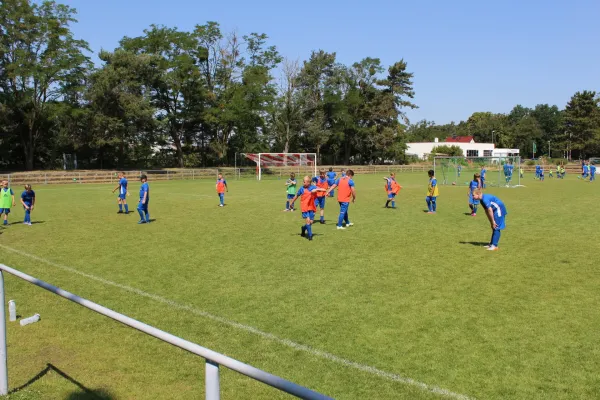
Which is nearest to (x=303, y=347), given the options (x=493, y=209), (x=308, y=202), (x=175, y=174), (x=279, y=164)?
(x=493, y=209)

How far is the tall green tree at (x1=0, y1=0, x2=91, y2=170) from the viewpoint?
47.0 meters

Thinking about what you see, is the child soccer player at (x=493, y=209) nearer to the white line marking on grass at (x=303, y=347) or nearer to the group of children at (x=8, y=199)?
the white line marking on grass at (x=303, y=347)

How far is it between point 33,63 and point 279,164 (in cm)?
2775

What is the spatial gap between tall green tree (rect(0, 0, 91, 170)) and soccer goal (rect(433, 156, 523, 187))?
130 feet

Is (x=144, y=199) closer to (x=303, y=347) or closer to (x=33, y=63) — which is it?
(x=303, y=347)

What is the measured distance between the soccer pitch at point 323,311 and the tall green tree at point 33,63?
40.3 metres

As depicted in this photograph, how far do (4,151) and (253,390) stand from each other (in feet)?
178

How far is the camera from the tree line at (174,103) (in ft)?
161

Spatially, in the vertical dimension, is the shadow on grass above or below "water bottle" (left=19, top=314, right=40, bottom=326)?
below

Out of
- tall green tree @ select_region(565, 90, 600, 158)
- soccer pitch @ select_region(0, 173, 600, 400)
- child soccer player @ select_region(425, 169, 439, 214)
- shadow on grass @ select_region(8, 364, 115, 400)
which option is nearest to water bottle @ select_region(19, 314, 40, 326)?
soccer pitch @ select_region(0, 173, 600, 400)

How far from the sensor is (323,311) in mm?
7242

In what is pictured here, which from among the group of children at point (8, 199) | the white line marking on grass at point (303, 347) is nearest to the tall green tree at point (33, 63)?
the group of children at point (8, 199)

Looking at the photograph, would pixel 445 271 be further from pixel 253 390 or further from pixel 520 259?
pixel 253 390

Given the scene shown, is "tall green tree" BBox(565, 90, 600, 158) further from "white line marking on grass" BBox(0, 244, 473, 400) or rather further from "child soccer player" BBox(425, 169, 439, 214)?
"white line marking on grass" BBox(0, 244, 473, 400)
